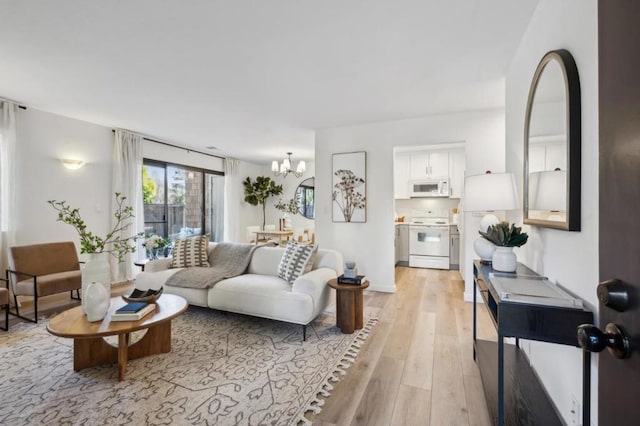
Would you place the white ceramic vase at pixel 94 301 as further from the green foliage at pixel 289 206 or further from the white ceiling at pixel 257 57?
the green foliage at pixel 289 206

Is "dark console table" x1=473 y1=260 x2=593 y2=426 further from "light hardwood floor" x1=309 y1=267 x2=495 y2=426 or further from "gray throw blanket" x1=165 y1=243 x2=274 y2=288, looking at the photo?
"gray throw blanket" x1=165 y1=243 x2=274 y2=288

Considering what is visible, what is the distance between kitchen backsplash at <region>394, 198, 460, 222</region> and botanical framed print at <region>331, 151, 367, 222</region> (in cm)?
239

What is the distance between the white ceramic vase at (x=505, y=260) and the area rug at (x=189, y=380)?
1.35 metres

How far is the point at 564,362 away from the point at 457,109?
128 inches

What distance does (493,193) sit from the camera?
2031mm

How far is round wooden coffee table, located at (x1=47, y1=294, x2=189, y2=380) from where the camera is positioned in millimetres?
1982

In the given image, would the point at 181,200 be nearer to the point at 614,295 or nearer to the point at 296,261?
the point at 296,261

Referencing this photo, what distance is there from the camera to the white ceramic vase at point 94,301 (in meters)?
2.11

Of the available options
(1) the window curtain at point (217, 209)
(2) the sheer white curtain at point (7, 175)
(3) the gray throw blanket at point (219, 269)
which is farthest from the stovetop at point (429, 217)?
(2) the sheer white curtain at point (7, 175)

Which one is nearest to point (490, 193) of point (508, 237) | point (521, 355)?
point (508, 237)

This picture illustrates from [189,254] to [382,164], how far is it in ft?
9.87

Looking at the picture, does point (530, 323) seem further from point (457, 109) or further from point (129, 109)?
point (129, 109)

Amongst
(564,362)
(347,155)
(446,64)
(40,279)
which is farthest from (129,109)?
(564,362)

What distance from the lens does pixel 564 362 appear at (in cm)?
151
